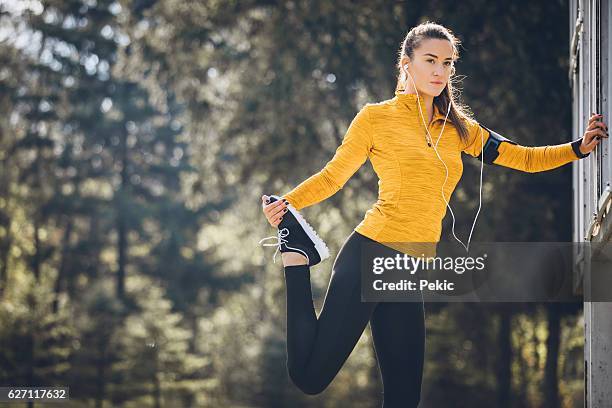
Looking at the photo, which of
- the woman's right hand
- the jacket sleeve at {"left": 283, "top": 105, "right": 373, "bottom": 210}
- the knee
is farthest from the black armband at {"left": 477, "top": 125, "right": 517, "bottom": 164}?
the knee

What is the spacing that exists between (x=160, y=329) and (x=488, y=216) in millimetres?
8655

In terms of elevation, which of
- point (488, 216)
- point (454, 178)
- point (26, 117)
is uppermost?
point (26, 117)

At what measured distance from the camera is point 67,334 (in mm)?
16672

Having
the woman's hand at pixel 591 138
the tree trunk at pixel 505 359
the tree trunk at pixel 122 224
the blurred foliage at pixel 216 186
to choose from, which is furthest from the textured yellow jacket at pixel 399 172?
the tree trunk at pixel 122 224

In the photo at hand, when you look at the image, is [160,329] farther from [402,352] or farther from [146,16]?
[402,352]

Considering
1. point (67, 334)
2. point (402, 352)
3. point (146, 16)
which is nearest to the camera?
point (402, 352)

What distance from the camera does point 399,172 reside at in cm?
365

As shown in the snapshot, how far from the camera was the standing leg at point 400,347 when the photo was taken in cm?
357

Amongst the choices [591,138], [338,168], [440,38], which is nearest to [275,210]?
[338,168]

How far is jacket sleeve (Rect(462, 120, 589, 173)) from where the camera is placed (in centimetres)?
385

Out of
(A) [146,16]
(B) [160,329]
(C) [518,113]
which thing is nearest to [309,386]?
(C) [518,113]

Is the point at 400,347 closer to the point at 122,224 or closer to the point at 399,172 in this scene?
the point at 399,172

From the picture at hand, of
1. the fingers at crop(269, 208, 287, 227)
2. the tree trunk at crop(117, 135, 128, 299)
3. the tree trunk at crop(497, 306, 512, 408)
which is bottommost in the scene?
the tree trunk at crop(497, 306, 512, 408)

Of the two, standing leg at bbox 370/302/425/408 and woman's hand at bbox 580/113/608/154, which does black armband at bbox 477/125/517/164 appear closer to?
woman's hand at bbox 580/113/608/154
